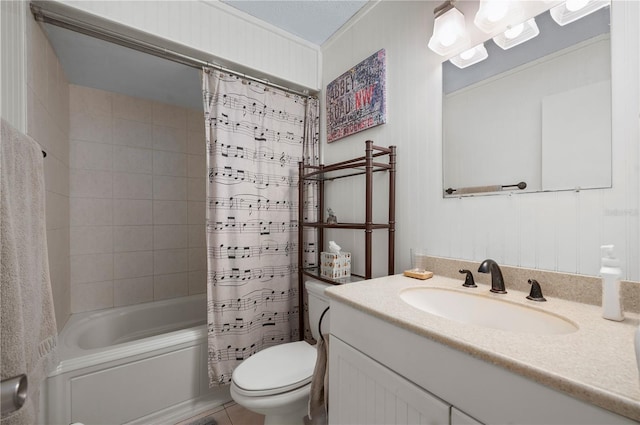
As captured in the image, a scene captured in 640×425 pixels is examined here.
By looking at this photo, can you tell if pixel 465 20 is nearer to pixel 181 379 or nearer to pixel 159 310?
pixel 181 379

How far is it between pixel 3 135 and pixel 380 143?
149 centimetres

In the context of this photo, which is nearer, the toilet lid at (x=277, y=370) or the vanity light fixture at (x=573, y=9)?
the vanity light fixture at (x=573, y=9)

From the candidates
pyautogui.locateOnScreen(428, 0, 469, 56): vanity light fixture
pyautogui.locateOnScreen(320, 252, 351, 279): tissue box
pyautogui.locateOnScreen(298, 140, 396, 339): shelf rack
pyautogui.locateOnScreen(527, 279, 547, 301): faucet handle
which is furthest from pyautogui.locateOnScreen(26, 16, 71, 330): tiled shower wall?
pyautogui.locateOnScreen(527, 279, 547, 301): faucet handle

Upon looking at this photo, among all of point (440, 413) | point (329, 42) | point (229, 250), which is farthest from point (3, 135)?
point (329, 42)

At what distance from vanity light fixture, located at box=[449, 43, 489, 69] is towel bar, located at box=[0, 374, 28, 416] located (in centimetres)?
162

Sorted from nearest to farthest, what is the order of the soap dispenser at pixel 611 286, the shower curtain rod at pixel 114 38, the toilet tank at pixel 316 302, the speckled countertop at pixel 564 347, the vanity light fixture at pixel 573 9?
the speckled countertop at pixel 564 347, the soap dispenser at pixel 611 286, the vanity light fixture at pixel 573 9, the shower curtain rod at pixel 114 38, the toilet tank at pixel 316 302

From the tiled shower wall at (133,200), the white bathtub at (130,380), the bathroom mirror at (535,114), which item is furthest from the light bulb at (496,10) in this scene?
the tiled shower wall at (133,200)

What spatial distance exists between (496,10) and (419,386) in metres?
1.27

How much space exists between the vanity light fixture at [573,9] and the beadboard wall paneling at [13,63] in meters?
2.00

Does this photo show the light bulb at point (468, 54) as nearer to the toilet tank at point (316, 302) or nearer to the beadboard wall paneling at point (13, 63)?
the toilet tank at point (316, 302)

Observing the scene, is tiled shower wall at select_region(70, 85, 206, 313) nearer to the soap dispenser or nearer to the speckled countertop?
the speckled countertop

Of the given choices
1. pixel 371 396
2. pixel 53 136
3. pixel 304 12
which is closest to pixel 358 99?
pixel 304 12

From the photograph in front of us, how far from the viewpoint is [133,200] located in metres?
2.28

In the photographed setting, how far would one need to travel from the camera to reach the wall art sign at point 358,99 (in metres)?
1.50
